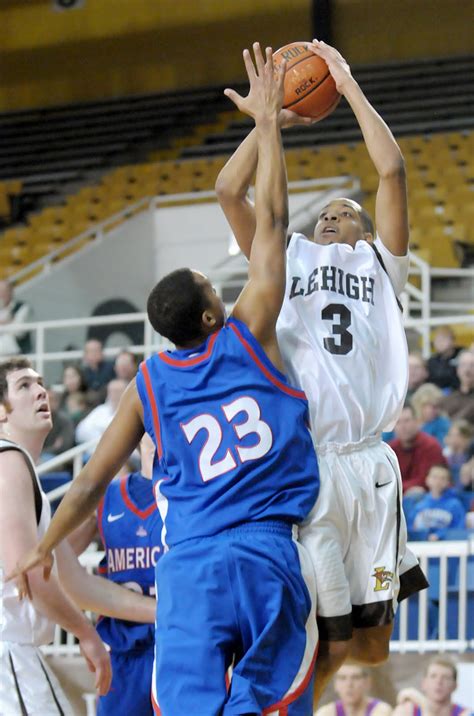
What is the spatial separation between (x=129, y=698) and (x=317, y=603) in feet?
4.53

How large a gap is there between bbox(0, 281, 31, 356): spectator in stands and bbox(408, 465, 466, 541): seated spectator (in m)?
5.48

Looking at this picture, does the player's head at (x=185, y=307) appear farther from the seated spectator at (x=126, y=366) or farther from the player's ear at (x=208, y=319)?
the seated spectator at (x=126, y=366)

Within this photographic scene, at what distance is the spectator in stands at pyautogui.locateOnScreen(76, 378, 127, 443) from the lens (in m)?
10.0

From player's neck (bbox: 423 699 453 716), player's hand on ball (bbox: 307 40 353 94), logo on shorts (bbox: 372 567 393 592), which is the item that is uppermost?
player's hand on ball (bbox: 307 40 353 94)

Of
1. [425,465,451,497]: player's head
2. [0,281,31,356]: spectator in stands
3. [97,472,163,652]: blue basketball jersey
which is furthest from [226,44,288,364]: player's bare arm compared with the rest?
[0,281,31,356]: spectator in stands

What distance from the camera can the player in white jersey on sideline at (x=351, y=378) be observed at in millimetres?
3801

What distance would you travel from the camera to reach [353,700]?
661 cm

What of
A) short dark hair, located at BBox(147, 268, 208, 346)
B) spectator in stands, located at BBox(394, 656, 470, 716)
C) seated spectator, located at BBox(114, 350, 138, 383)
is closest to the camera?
short dark hair, located at BBox(147, 268, 208, 346)

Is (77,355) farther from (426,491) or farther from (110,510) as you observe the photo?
(110,510)

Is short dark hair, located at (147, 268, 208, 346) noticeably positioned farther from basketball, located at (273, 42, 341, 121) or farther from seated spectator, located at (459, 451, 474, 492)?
seated spectator, located at (459, 451, 474, 492)

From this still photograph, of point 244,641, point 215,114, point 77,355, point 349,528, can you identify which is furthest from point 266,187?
point 215,114

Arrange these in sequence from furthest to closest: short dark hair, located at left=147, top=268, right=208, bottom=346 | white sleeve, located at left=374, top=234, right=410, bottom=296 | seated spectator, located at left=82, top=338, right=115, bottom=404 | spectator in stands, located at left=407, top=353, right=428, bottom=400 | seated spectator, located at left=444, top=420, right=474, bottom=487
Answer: seated spectator, located at left=82, top=338, right=115, bottom=404 → spectator in stands, located at left=407, top=353, right=428, bottom=400 → seated spectator, located at left=444, top=420, right=474, bottom=487 → white sleeve, located at left=374, top=234, right=410, bottom=296 → short dark hair, located at left=147, top=268, right=208, bottom=346

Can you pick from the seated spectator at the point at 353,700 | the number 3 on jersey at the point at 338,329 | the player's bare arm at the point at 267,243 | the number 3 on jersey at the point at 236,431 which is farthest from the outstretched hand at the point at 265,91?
the seated spectator at the point at 353,700

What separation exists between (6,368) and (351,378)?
1.31 meters
